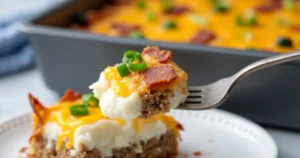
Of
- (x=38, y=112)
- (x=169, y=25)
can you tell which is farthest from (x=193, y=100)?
(x=169, y=25)

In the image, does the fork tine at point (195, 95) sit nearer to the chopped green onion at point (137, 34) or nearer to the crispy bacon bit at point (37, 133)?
the crispy bacon bit at point (37, 133)

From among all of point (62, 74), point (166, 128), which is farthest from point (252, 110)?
point (62, 74)

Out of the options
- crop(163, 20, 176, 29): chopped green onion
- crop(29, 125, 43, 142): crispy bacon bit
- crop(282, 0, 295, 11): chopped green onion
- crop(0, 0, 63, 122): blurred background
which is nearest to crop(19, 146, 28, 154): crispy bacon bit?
crop(29, 125, 43, 142): crispy bacon bit

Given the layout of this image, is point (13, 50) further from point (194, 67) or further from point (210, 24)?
point (194, 67)

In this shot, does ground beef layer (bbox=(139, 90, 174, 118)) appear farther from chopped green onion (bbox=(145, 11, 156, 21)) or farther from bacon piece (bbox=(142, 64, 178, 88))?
chopped green onion (bbox=(145, 11, 156, 21))

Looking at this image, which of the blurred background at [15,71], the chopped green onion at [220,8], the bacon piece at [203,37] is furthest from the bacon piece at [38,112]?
the chopped green onion at [220,8]

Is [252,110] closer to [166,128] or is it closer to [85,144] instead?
[166,128]

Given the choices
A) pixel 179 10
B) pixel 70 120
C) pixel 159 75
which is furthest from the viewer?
pixel 179 10
